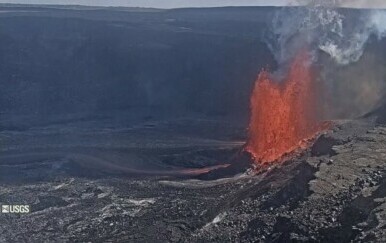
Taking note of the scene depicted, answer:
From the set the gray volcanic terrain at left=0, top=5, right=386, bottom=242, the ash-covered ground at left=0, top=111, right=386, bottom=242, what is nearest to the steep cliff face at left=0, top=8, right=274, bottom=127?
the gray volcanic terrain at left=0, top=5, right=386, bottom=242

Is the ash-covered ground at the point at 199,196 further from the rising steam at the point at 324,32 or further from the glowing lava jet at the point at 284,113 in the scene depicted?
the rising steam at the point at 324,32

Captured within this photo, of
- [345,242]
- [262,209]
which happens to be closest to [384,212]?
[345,242]

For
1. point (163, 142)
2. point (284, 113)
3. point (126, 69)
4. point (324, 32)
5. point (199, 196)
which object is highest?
point (324, 32)

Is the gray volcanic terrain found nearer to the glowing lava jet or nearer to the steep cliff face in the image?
the steep cliff face

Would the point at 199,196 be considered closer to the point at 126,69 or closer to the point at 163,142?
the point at 163,142

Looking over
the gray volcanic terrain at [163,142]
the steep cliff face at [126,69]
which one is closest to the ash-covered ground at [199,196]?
the gray volcanic terrain at [163,142]

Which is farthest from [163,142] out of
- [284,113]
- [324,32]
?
[324,32]
